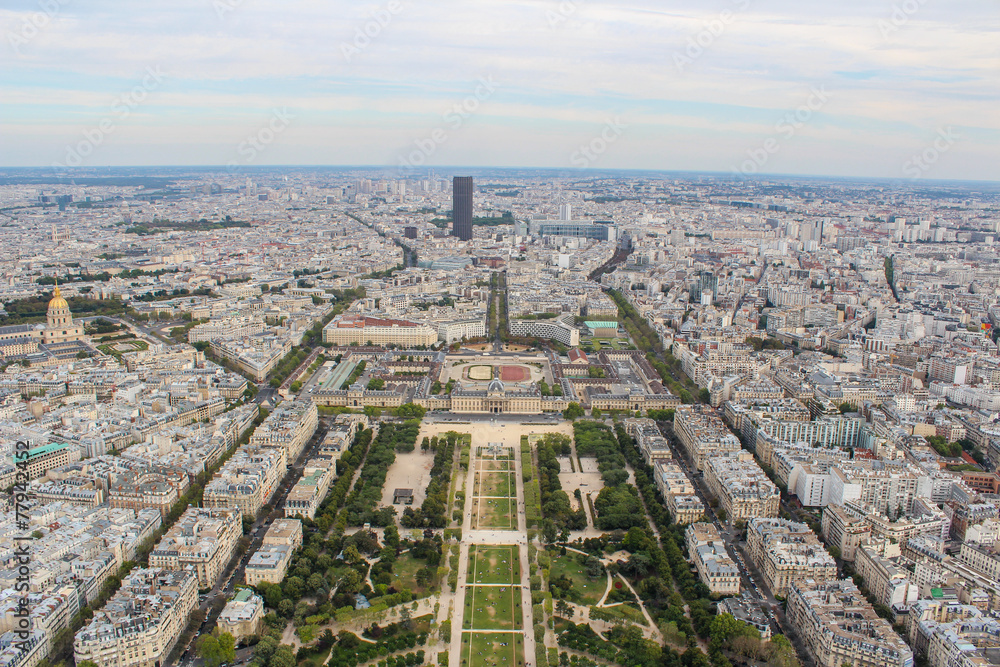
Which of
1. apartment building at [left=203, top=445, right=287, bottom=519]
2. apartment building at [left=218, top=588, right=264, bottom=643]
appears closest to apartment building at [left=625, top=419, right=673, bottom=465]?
apartment building at [left=203, top=445, right=287, bottom=519]

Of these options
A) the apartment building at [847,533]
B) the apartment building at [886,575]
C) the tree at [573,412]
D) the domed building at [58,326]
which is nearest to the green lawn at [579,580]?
the apartment building at [886,575]

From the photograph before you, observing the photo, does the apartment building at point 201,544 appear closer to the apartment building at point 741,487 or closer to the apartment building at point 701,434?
the apartment building at point 741,487

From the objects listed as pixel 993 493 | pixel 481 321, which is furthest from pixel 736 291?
pixel 993 493

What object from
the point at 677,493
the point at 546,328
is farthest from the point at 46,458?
the point at 546,328

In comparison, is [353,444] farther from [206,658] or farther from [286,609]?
[206,658]

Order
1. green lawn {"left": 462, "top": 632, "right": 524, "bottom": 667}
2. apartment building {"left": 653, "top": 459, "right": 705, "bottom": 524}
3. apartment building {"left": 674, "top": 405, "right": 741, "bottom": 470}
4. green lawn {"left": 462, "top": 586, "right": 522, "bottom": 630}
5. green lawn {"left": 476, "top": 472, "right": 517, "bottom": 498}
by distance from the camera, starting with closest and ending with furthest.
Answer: green lawn {"left": 462, "top": 632, "right": 524, "bottom": 667}
green lawn {"left": 462, "top": 586, "right": 522, "bottom": 630}
apartment building {"left": 653, "top": 459, "right": 705, "bottom": 524}
green lawn {"left": 476, "top": 472, "right": 517, "bottom": 498}
apartment building {"left": 674, "top": 405, "right": 741, "bottom": 470}

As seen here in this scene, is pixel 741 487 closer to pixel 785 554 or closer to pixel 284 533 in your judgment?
pixel 785 554

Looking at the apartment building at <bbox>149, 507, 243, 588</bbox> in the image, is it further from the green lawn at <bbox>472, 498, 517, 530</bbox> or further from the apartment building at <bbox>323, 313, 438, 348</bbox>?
the apartment building at <bbox>323, 313, 438, 348</bbox>

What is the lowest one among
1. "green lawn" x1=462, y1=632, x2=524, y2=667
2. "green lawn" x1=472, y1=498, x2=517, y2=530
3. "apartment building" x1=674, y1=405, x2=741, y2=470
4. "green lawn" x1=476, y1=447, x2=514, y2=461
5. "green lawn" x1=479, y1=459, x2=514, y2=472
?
"green lawn" x1=462, y1=632, x2=524, y2=667
